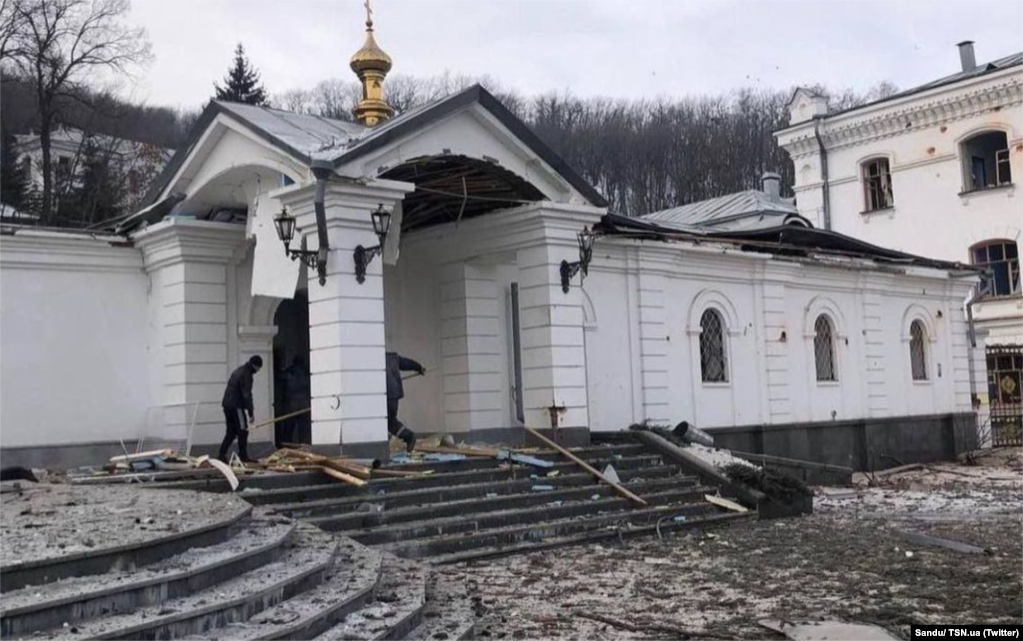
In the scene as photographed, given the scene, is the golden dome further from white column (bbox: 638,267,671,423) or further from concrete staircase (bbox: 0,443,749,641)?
concrete staircase (bbox: 0,443,749,641)

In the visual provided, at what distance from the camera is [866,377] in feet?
77.5

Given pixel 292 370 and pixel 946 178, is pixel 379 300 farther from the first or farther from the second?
pixel 946 178

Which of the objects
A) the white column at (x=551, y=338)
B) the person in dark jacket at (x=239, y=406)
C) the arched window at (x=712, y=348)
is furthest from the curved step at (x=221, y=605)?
the arched window at (x=712, y=348)

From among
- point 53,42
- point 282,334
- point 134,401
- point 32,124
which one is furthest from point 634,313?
point 32,124

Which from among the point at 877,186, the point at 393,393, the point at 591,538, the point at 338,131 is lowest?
the point at 591,538

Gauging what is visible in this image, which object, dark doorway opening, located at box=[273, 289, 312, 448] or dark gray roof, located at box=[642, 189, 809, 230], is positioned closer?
dark doorway opening, located at box=[273, 289, 312, 448]

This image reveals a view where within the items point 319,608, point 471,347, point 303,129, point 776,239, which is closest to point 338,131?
point 303,129

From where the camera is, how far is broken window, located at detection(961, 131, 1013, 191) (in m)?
33.0

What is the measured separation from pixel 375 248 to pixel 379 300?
67 cm

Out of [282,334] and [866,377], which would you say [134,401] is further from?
[866,377]

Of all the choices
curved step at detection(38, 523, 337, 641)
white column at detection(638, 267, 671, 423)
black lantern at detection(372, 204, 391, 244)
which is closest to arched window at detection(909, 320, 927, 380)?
white column at detection(638, 267, 671, 423)

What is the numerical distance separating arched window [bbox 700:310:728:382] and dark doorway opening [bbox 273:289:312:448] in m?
7.29

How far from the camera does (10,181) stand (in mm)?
38969

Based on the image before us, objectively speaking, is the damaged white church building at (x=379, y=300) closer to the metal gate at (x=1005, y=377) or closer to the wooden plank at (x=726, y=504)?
the wooden plank at (x=726, y=504)
